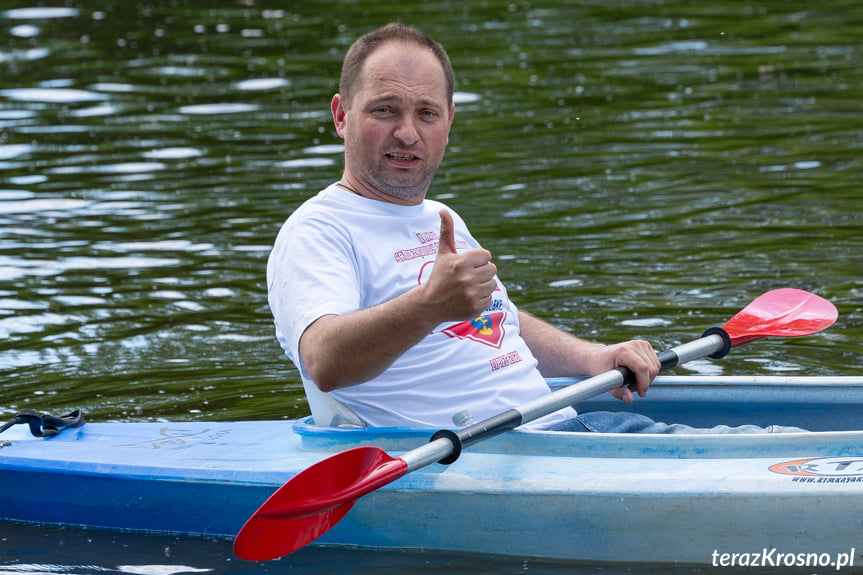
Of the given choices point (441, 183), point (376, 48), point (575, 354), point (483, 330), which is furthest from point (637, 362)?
point (441, 183)

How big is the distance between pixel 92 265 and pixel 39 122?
409cm

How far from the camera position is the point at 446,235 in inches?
116

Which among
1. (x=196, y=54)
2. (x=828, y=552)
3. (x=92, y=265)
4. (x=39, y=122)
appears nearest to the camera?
(x=828, y=552)

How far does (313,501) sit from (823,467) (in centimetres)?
123

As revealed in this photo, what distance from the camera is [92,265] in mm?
6918

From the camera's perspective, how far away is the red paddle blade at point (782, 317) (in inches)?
165

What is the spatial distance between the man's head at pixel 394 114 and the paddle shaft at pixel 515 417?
0.63 meters

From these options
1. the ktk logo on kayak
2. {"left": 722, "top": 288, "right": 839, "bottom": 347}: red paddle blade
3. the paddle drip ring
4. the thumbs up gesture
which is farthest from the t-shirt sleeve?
{"left": 722, "top": 288, "right": 839, "bottom": 347}: red paddle blade

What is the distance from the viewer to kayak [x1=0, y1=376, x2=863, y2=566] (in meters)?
3.24

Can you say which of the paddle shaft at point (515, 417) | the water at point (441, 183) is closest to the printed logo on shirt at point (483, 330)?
the paddle shaft at point (515, 417)

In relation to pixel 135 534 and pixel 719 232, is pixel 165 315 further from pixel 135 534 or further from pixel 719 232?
pixel 719 232

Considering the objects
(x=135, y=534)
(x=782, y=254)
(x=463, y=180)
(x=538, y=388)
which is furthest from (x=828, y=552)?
(x=463, y=180)

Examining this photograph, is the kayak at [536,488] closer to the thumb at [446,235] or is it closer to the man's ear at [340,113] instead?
the thumb at [446,235]

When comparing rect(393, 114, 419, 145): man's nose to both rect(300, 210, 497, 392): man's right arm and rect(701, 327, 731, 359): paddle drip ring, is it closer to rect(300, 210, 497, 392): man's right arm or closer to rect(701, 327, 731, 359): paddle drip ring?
rect(300, 210, 497, 392): man's right arm
